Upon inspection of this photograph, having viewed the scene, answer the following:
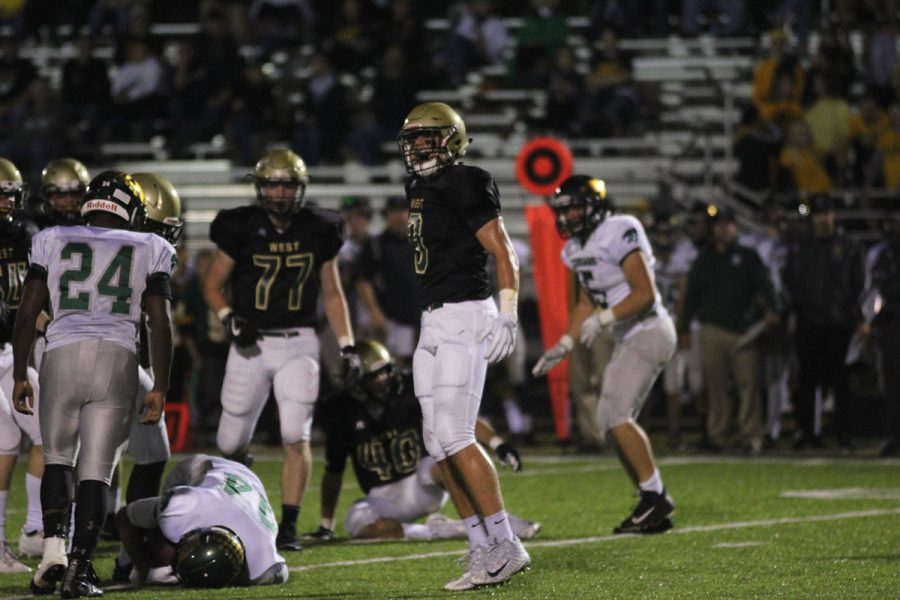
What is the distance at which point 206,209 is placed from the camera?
16.6 m

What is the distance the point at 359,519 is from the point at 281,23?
11.2 metres

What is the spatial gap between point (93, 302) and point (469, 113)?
437 inches

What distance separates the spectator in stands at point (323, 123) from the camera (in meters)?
16.4

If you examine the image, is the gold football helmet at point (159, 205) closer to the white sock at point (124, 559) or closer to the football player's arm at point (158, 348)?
the football player's arm at point (158, 348)

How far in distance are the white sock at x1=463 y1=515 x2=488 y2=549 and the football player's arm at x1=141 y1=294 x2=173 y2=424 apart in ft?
4.11

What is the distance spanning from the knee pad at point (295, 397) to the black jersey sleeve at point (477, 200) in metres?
1.70

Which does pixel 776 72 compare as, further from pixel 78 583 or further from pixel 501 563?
pixel 78 583

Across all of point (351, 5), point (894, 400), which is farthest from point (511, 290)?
point (351, 5)

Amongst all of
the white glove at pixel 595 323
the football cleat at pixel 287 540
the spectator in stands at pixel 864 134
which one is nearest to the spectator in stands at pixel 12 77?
the spectator in stands at pixel 864 134

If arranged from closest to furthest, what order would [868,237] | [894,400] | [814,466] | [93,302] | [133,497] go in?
[93,302]
[133,497]
[814,466]
[894,400]
[868,237]

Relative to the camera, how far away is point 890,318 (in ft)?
37.8

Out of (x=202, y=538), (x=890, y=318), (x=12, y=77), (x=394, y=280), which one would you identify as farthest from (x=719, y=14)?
(x=202, y=538)

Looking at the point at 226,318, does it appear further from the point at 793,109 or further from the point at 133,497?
the point at 793,109

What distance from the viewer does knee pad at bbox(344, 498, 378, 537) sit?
25.2ft
